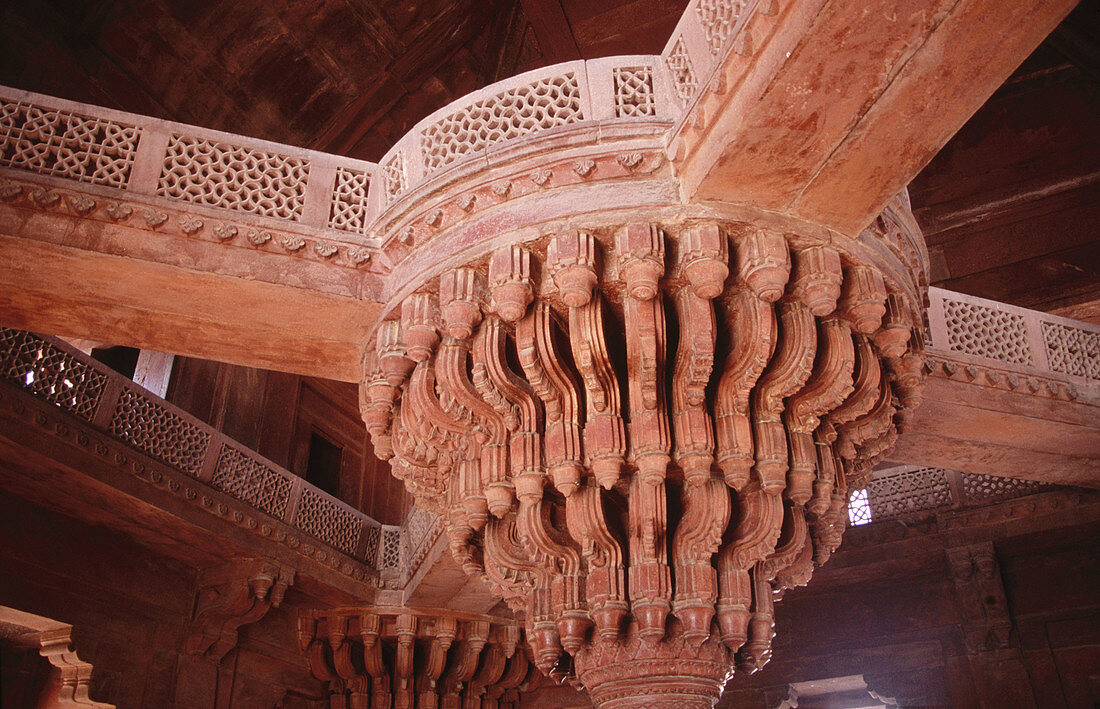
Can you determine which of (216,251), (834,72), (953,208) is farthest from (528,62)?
(834,72)

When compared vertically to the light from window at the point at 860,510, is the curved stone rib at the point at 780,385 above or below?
below

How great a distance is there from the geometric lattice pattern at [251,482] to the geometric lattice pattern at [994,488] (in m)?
5.85

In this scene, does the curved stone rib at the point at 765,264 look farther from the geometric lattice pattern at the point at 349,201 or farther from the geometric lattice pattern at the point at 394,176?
the geometric lattice pattern at the point at 349,201

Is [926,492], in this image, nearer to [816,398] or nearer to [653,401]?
[816,398]

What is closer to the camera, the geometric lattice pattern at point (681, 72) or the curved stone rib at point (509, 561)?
the geometric lattice pattern at point (681, 72)

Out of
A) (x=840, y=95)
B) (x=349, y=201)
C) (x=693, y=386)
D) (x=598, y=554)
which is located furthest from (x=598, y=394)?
(x=349, y=201)

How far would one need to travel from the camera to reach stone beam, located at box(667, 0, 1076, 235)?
3.02m

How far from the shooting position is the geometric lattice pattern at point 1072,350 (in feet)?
19.6

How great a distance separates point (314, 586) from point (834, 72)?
259 inches

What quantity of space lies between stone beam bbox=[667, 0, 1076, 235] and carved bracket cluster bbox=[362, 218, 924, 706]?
258 mm

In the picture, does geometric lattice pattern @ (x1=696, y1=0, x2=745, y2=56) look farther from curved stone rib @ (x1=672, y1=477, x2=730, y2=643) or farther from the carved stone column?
curved stone rib @ (x1=672, y1=477, x2=730, y2=643)

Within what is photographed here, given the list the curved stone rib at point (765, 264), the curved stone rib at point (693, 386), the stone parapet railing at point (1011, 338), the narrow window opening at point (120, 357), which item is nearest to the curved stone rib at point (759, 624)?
the curved stone rib at point (693, 386)

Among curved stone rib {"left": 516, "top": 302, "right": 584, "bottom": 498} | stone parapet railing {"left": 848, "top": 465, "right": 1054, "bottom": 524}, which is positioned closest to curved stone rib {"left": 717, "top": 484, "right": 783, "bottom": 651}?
curved stone rib {"left": 516, "top": 302, "right": 584, "bottom": 498}

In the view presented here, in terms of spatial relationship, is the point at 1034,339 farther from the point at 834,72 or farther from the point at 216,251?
the point at 216,251
